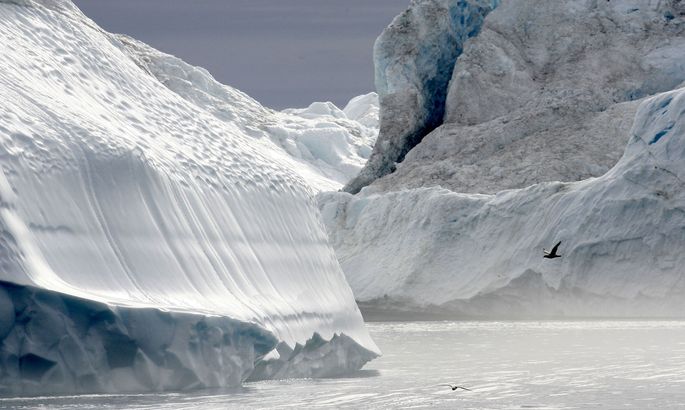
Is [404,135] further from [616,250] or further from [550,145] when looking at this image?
[616,250]

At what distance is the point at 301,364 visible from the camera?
10.6 m

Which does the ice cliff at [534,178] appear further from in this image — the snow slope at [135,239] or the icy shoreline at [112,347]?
the icy shoreline at [112,347]

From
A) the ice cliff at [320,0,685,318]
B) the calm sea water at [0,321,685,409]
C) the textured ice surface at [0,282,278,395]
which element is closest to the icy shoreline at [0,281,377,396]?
the textured ice surface at [0,282,278,395]

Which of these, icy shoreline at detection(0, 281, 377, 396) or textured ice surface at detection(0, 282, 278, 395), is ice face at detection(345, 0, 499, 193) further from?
textured ice surface at detection(0, 282, 278, 395)

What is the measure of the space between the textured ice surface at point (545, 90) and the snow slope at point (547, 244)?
8.83ft

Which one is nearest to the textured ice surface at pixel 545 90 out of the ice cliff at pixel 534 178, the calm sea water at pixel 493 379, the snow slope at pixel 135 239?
the ice cliff at pixel 534 178

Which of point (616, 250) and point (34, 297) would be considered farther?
point (616, 250)

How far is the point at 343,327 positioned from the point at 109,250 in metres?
3.06

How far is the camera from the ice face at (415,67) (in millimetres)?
30859

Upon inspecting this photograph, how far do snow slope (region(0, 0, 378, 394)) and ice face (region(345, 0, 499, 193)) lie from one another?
63.4 ft

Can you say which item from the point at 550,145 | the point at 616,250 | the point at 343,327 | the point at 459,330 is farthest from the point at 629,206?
the point at 343,327

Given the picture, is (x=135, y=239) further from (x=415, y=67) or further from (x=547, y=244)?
(x=415, y=67)

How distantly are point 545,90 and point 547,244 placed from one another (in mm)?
8465

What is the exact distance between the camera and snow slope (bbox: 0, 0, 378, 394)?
26.7 ft
